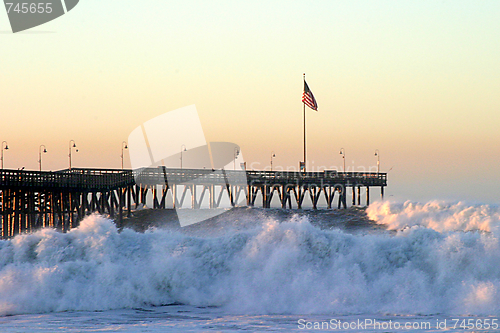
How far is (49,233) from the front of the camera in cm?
2331

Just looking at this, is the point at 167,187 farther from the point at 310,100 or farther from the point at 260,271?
the point at 260,271

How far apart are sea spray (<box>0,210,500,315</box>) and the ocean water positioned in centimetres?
4

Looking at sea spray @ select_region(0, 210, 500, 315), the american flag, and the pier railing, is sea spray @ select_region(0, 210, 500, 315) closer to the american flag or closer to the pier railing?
the pier railing

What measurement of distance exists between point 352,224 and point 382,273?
21.6 m

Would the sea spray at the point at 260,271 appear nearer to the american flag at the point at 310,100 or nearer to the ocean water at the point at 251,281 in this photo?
the ocean water at the point at 251,281

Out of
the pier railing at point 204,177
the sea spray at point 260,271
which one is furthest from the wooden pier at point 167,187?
the sea spray at point 260,271

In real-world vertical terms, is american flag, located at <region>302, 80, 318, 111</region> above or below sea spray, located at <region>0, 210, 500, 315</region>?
above

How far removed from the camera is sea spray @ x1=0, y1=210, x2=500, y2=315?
64.0 feet

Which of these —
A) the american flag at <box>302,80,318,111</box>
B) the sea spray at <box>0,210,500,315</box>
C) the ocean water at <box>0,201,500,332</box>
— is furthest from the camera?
the american flag at <box>302,80,318,111</box>

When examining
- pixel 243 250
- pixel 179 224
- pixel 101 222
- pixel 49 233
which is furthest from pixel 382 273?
pixel 179 224

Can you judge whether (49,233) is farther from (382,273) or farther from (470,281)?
(470,281)

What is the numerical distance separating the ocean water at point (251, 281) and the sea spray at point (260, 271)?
40mm

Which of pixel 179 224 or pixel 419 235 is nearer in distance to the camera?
pixel 419 235

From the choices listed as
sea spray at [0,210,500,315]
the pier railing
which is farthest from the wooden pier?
sea spray at [0,210,500,315]
